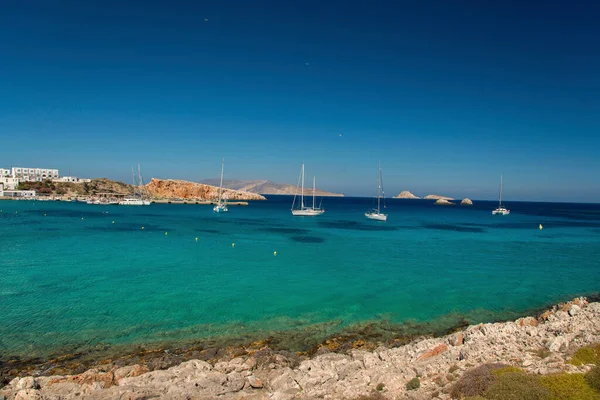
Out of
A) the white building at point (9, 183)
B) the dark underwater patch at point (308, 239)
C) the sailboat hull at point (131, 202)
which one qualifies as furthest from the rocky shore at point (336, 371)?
the white building at point (9, 183)

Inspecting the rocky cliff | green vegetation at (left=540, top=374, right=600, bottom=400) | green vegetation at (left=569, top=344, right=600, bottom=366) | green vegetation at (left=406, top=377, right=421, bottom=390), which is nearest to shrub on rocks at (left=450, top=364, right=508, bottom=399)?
green vegetation at (left=406, top=377, right=421, bottom=390)

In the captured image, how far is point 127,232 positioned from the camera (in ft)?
173

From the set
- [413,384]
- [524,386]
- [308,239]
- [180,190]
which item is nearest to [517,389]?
[524,386]

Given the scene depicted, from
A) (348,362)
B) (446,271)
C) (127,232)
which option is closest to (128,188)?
(127,232)

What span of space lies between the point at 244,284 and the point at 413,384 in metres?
17.3

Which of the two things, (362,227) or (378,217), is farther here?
(378,217)

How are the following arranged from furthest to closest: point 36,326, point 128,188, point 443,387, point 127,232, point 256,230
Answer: point 128,188 < point 256,230 < point 127,232 < point 36,326 < point 443,387

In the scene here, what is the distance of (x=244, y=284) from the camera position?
26.4 meters

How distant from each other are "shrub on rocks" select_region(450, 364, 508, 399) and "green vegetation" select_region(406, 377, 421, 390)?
41.1 inches

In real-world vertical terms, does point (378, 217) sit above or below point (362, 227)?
above

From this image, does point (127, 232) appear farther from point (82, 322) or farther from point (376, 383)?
point (376, 383)

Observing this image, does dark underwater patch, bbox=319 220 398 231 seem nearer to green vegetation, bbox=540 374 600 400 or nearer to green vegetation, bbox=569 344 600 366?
green vegetation, bbox=569 344 600 366

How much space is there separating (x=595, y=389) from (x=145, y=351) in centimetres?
1524

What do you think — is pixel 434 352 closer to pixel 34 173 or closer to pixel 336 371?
pixel 336 371
